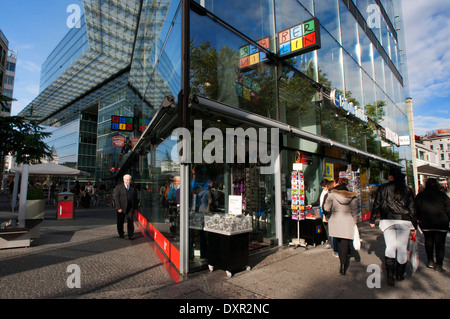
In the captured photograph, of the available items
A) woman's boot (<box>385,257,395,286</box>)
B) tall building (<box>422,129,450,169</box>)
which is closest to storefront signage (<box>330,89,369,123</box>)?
woman's boot (<box>385,257,395,286</box>)

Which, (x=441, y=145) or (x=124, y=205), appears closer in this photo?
(x=124, y=205)

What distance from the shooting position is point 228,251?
185 inches

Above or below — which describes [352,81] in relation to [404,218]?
above

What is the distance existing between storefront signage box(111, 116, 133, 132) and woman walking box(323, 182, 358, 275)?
447 inches

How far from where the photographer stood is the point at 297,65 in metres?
9.58

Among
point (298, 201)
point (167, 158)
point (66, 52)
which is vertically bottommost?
point (298, 201)

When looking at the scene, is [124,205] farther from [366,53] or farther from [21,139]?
[366,53]

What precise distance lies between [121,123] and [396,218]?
12657 mm

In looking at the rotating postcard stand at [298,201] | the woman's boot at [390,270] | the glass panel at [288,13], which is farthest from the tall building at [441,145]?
the woman's boot at [390,270]

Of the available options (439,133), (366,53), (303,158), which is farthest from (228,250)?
(439,133)

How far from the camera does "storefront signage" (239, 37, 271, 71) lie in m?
7.44

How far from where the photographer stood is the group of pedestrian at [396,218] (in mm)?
4434

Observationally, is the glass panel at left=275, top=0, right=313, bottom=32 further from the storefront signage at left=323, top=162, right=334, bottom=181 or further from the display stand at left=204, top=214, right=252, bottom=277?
the display stand at left=204, top=214, right=252, bottom=277
